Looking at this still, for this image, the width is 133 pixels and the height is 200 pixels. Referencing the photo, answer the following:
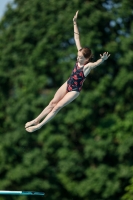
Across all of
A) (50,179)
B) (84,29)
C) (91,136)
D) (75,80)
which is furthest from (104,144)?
(75,80)

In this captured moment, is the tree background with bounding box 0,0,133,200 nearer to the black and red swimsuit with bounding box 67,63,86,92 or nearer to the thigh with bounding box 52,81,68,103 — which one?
the thigh with bounding box 52,81,68,103

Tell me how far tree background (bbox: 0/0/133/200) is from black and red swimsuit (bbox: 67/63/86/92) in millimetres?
12831

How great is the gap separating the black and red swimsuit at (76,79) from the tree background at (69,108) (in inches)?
505

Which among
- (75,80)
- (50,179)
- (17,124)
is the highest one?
(17,124)

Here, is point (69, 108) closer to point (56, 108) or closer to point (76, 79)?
point (56, 108)

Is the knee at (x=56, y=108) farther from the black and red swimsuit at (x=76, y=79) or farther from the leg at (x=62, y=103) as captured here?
the black and red swimsuit at (x=76, y=79)

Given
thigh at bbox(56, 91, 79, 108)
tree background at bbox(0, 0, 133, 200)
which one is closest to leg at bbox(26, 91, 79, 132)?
thigh at bbox(56, 91, 79, 108)

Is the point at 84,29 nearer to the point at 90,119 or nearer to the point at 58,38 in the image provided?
the point at 58,38

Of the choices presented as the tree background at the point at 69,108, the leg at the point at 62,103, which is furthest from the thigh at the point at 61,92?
the tree background at the point at 69,108

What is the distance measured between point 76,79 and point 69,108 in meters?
13.5

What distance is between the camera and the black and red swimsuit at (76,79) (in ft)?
30.2

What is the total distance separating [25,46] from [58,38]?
1220 millimetres

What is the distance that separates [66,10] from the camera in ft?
76.1

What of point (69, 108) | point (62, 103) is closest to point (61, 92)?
point (62, 103)
